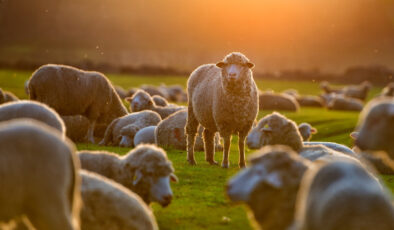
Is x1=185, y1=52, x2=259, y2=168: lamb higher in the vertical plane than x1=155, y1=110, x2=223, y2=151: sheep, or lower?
higher

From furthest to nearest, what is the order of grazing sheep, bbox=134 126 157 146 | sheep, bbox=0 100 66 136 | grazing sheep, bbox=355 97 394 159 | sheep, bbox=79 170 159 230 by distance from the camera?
grazing sheep, bbox=134 126 157 146 < sheep, bbox=0 100 66 136 < grazing sheep, bbox=355 97 394 159 < sheep, bbox=79 170 159 230

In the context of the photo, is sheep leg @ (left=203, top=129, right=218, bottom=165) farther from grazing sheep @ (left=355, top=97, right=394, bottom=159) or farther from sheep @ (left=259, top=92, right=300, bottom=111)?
sheep @ (left=259, top=92, right=300, bottom=111)

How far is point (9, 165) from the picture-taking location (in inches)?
165

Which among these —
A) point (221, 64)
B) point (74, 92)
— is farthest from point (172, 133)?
point (221, 64)

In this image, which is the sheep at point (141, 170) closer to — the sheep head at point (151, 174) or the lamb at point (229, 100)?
the sheep head at point (151, 174)

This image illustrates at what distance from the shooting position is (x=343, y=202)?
415 cm

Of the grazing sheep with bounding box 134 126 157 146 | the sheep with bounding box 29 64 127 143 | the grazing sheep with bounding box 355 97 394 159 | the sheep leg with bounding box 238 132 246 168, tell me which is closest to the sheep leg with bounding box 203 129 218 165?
the sheep leg with bounding box 238 132 246 168

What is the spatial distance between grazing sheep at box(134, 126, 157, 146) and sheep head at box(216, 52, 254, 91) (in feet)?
15.3

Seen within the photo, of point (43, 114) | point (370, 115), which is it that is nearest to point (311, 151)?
point (370, 115)

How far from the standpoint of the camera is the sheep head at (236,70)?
11141 mm

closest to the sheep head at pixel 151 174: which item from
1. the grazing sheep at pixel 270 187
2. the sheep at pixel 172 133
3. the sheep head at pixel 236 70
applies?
the grazing sheep at pixel 270 187

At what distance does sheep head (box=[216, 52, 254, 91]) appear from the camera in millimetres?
11141

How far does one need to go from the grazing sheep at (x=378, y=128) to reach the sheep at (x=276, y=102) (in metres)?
28.8

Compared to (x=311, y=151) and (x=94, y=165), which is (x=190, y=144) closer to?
(x=311, y=151)
